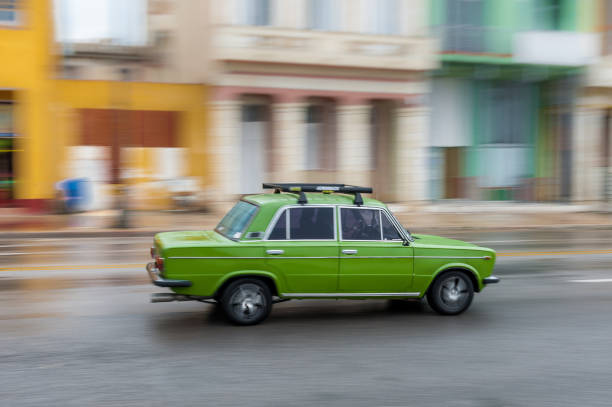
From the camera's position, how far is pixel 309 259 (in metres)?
8.01

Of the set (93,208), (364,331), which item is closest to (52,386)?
(364,331)

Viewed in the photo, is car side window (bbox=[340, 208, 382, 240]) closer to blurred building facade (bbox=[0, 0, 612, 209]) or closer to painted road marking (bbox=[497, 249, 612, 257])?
painted road marking (bbox=[497, 249, 612, 257])

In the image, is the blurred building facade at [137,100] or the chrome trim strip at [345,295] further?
the blurred building facade at [137,100]

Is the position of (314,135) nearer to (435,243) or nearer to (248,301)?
(435,243)

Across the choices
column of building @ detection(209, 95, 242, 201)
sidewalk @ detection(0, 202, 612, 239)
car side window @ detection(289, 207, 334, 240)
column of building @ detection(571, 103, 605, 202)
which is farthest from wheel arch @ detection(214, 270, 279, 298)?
column of building @ detection(571, 103, 605, 202)

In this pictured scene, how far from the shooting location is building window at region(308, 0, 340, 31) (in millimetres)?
23672

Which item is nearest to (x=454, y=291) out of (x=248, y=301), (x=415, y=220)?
(x=248, y=301)

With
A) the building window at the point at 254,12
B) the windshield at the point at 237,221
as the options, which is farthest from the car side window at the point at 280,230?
the building window at the point at 254,12

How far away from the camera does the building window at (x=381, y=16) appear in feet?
79.7

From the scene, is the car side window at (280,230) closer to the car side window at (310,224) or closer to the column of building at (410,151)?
the car side window at (310,224)

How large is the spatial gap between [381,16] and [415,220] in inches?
285

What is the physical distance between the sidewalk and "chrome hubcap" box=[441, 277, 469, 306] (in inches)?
447

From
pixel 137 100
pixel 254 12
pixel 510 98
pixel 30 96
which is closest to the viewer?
pixel 30 96

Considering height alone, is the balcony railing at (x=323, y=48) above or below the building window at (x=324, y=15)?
below
